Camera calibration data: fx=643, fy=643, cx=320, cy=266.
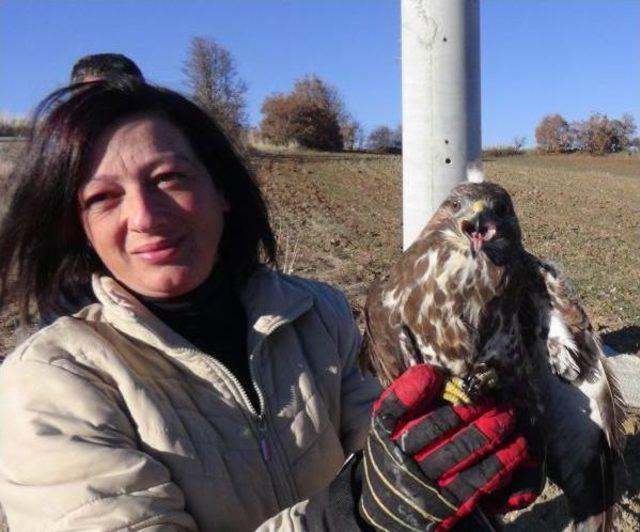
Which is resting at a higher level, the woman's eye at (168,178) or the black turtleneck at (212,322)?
the woman's eye at (168,178)

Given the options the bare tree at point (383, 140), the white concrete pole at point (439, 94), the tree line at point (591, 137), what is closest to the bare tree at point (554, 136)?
the tree line at point (591, 137)

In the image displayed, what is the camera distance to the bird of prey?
8.28 feet

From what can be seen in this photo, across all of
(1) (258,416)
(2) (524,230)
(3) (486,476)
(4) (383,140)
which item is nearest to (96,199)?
(1) (258,416)

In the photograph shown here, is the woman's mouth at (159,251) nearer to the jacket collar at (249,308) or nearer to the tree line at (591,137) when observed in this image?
the jacket collar at (249,308)

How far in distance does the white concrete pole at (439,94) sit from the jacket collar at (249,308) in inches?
72.5

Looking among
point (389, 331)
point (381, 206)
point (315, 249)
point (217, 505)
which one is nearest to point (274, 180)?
point (381, 206)

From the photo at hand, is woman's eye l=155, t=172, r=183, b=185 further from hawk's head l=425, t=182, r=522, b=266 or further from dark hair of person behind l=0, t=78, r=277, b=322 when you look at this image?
hawk's head l=425, t=182, r=522, b=266

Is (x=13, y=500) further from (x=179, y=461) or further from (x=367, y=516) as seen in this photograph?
(x=367, y=516)

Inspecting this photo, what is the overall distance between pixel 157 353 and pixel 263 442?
1.25 ft

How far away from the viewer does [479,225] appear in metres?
2.55

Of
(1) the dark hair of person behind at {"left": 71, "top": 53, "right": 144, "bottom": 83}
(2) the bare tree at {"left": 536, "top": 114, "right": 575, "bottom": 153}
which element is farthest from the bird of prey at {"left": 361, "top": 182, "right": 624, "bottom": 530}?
(2) the bare tree at {"left": 536, "top": 114, "right": 575, "bottom": 153}

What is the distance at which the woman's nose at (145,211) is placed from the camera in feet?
5.68

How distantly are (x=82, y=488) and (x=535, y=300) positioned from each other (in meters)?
1.90

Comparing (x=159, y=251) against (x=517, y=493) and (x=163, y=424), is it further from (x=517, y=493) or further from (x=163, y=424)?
(x=517, y=493)
